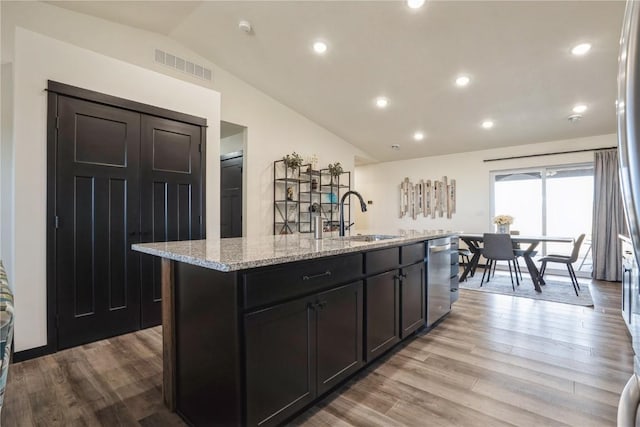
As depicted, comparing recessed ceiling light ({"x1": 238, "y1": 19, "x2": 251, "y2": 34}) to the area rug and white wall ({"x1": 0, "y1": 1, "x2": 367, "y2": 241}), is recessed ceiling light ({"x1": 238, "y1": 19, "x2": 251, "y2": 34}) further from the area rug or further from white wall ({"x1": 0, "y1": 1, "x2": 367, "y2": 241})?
the area rug

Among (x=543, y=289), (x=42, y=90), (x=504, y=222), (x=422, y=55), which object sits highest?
(x=422, y=55)

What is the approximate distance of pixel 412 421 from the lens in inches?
65.8

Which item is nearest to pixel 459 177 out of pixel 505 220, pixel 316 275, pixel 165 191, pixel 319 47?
pixel 505 220

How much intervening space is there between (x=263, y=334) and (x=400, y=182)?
22.4ft

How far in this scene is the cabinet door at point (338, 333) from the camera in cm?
173

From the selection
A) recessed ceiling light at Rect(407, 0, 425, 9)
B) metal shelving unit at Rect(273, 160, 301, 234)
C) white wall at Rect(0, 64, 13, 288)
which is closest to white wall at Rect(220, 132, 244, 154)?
metal shelving unit at Rect(273, 160, 301, 234)

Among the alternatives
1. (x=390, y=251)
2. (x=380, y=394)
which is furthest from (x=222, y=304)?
(x=390, y=251)

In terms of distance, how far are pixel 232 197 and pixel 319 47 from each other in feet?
8.94

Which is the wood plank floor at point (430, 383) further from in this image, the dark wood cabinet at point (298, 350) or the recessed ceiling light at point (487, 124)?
the recessed ceiling light at point (487, 124)

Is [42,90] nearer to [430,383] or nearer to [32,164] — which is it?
[32,164]

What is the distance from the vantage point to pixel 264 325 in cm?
143

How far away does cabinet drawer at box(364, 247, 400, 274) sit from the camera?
2.09m

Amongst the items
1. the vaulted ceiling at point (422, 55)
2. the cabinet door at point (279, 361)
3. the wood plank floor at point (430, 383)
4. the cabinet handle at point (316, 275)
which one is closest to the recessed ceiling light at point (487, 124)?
the vaulted ceiling at point (422, 55)

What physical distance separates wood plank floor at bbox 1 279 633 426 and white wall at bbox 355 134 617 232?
2849mm
